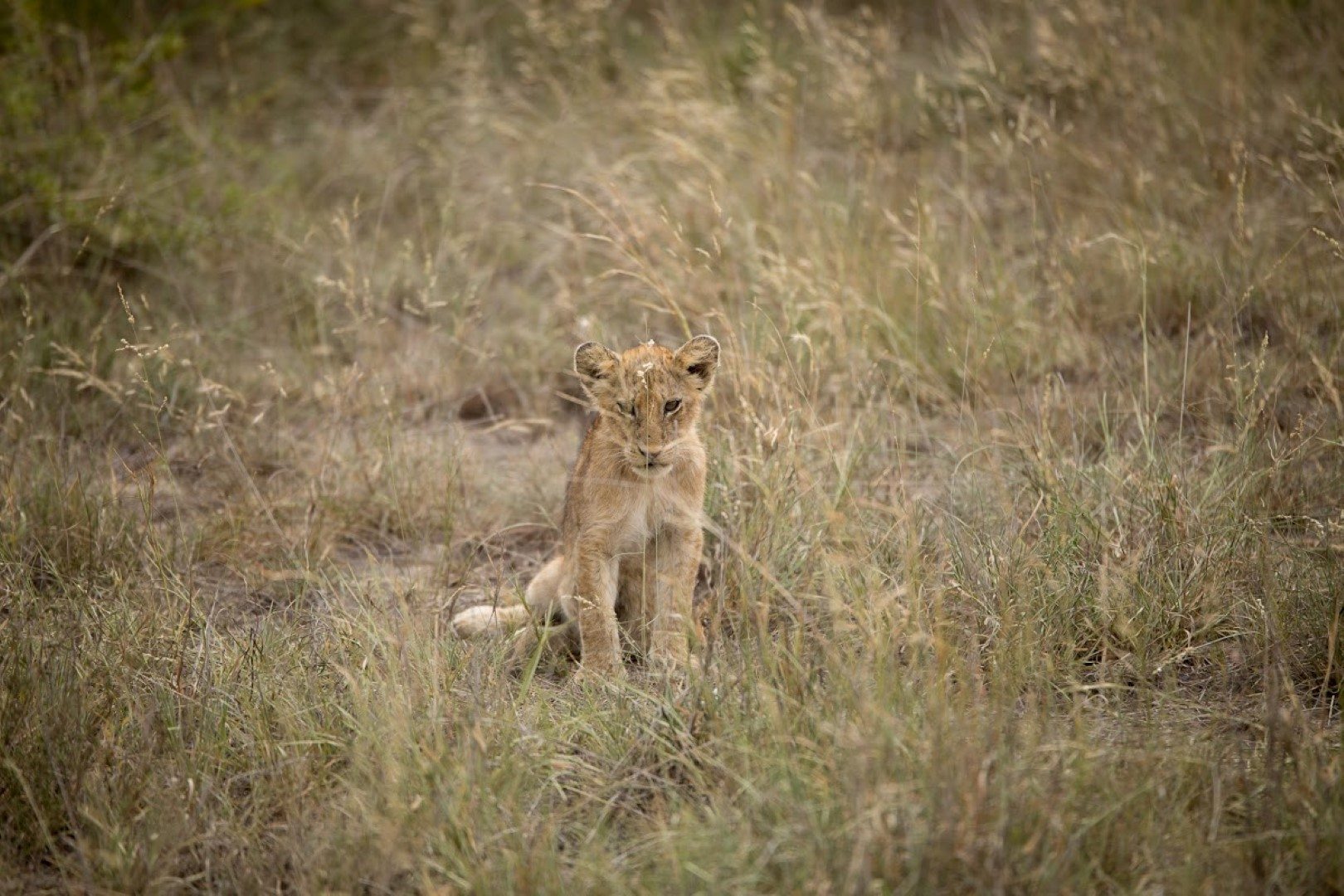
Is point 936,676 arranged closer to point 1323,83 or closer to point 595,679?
point 595,679

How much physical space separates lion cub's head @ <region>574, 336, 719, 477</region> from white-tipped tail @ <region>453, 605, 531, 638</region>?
0.66 m

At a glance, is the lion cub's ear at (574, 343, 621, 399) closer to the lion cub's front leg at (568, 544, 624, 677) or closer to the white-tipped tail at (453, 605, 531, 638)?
the lion cub's front leg at (568, 544, 624, 677)

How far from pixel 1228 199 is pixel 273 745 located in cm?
546

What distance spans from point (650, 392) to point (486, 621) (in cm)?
95

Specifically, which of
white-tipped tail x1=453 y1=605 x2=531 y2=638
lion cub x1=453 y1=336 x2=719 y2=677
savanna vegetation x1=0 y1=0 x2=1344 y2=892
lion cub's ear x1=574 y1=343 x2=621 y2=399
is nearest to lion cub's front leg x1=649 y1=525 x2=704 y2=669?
lion cub x1=453 y1=336 x2=719 y2=677

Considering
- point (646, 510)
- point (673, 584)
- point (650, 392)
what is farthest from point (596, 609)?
point (650, 392)

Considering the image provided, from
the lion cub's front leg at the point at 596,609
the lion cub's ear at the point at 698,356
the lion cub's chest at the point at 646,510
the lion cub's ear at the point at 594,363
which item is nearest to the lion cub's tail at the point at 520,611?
the lion cub's front leg at the point at 596,609

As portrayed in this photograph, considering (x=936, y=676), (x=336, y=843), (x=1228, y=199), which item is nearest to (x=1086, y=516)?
(x=936, y=676)

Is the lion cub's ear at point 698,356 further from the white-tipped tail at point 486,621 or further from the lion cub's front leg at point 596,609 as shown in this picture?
the white-tipped tail at point 486,621

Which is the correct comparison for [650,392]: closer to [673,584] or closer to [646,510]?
[646,510]

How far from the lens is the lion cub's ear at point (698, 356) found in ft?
14.1

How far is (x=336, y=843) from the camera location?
3021 millimetres

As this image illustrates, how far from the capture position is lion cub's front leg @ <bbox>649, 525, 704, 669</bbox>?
4.02 meters

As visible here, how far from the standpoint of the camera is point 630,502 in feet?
14.4
